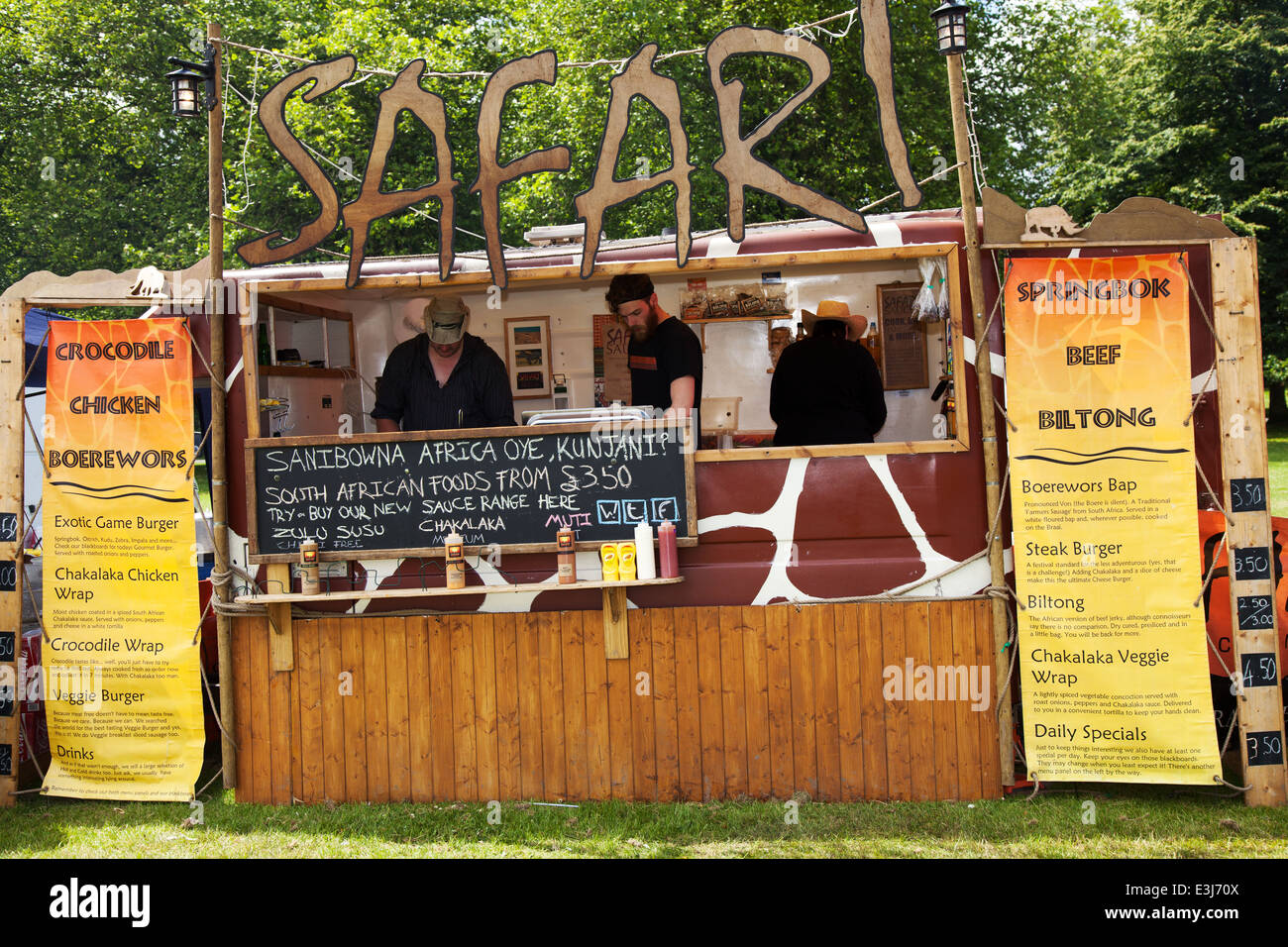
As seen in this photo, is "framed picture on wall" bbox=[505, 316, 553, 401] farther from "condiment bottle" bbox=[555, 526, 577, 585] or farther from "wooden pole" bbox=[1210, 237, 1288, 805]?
"wooden pole" bbox=[1210, 237, 1288, 805]

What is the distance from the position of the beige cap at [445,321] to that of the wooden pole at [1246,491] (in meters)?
3.57

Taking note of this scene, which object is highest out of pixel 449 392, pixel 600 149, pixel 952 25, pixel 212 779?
pixel 952 25

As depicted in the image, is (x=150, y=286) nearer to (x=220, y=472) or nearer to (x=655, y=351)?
(x=220, y=472)

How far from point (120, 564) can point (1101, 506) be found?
451 cm

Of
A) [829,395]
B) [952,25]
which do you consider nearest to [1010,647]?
[829,395]

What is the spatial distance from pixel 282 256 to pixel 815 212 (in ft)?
7.62

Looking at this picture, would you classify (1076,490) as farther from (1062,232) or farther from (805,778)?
(805,778)

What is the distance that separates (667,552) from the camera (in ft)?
15.3

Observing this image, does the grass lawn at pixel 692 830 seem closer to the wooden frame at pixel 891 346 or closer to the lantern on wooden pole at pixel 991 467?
the lantern on wooden pole at pixel 991 467

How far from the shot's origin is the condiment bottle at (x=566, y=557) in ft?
15.2

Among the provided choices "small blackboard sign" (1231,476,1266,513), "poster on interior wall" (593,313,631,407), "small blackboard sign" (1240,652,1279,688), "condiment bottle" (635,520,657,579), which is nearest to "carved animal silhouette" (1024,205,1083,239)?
"small blackboard sign" (1231,476,1266,513)

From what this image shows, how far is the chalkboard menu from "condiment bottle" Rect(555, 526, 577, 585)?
5.4 inches
